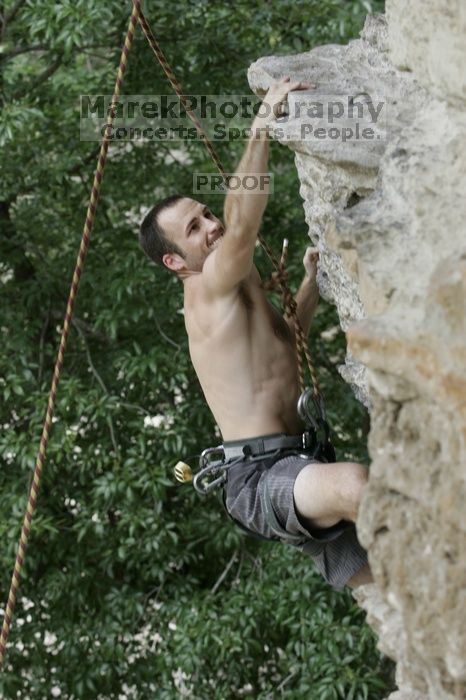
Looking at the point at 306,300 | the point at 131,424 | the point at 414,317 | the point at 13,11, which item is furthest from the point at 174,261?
the point at 13,11

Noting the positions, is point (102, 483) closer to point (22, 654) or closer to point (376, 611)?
point (22, 654)

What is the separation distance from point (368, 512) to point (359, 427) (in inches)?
122

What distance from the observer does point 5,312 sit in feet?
17.3

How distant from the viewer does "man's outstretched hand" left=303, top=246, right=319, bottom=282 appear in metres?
3.57

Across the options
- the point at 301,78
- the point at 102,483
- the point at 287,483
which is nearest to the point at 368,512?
the point at 287,483

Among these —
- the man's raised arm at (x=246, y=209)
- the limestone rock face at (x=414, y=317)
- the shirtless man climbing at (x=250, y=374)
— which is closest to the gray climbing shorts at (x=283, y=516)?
the shirtless man climbing at (x=250, y=374)

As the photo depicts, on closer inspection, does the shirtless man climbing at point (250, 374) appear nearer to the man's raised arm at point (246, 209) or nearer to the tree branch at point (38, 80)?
the man's raised arm at point (246, 209)

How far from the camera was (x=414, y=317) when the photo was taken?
2256 mm

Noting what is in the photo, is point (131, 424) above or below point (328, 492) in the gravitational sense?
below

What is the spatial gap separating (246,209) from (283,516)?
0.77 meters

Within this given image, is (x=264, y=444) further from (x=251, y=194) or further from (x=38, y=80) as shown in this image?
(x=38, y=80)

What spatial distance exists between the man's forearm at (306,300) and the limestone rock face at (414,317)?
2.08 feet

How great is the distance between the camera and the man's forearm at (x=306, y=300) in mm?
3625

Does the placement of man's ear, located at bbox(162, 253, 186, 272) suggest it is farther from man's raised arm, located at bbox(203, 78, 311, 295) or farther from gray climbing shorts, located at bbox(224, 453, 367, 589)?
gray climbing shorts, located at bbox(224, 453, 367, 589)
